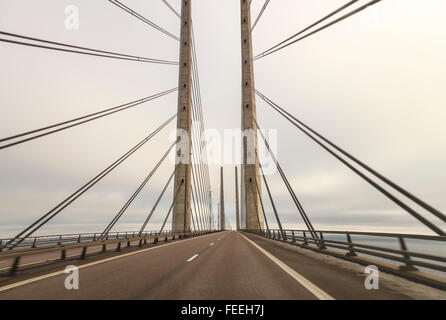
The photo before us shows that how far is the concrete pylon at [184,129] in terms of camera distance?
2580 centimetres

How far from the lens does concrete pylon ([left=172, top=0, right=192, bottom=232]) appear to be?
25.8 meters

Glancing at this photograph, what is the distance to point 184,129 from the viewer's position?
26.8m

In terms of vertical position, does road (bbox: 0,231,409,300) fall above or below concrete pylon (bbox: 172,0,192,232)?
below
